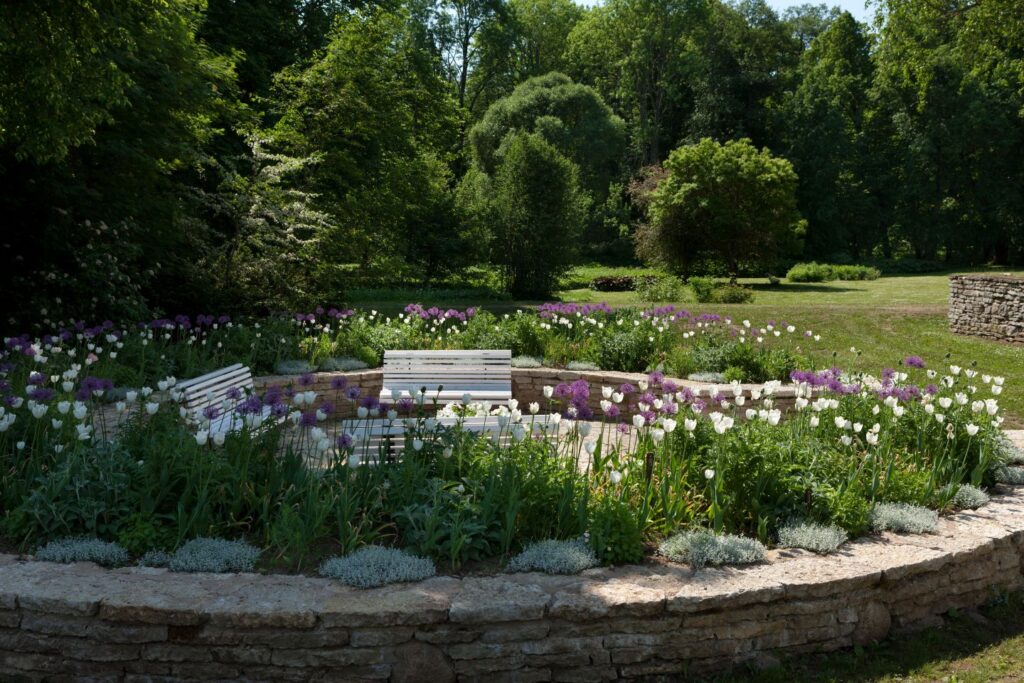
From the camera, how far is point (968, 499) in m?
4.91

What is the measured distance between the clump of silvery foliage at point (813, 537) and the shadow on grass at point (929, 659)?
1.51ft

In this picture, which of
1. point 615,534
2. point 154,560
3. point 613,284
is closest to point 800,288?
point 613,284

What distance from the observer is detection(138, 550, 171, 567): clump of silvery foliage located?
12.2 ft

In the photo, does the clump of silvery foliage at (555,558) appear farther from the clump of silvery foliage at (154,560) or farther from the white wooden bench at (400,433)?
the clump of silvery foliage at (154,560)

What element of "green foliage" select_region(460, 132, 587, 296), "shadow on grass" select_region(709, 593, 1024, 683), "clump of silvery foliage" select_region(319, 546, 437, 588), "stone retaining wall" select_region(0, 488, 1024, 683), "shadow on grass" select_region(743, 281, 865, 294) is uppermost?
"green foliage" select_region(460, 132, 587, 296)

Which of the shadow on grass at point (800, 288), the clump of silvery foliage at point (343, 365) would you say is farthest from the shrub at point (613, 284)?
the clump of silvery foliage at point (343, 365)

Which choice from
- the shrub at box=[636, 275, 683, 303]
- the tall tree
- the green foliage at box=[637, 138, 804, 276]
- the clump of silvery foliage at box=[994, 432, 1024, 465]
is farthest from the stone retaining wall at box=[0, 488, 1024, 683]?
the tall tree

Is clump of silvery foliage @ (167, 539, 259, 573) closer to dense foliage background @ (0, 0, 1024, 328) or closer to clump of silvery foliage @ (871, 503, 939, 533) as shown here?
clump of silvery foliage @ (871, 503, 939, 533)

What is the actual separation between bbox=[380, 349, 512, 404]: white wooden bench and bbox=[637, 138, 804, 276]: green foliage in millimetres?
20696

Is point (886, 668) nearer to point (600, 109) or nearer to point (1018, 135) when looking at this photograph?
point (600, 109)

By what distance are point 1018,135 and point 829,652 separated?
130 feet

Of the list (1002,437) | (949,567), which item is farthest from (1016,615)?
(1002,437)

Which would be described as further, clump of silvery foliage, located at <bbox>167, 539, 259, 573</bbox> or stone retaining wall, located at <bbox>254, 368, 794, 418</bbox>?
stone retaining wall, located at <bbox>254, 368, 794, 418</bbox>

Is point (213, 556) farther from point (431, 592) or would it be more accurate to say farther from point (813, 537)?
point (813, 537)
